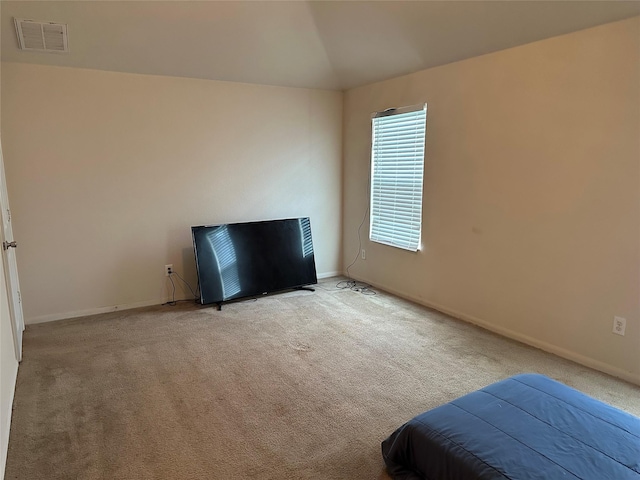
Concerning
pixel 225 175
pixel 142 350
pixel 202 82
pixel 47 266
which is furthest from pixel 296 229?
pixel 47 266

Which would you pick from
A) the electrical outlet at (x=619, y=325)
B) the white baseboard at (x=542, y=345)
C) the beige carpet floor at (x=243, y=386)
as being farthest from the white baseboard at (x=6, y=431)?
the electrical outlet at (x=619, y=325)

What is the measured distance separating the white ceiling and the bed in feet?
7.47

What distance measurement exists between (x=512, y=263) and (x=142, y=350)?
291 centimetres

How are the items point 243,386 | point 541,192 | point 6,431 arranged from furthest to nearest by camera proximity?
point 541,192
point 243,386
point 6,431

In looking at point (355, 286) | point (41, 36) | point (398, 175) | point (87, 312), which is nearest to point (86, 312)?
point (87, 312)

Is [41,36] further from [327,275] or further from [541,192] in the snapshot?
[541,192]

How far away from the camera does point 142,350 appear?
320 cm

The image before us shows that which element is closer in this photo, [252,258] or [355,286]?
[252,258]

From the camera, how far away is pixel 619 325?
2773 mm

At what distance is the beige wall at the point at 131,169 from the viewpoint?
3566 millimetres

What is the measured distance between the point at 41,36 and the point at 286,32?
6.21ft

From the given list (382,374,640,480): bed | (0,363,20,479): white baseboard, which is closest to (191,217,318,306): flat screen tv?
(0,363,20,479): white baseboard

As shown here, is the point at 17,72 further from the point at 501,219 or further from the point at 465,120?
the point at 501,219

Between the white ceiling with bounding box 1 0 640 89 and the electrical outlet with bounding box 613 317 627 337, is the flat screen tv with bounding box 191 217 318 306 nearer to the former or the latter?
the white ceiling with bounding box 1 0 640 89
